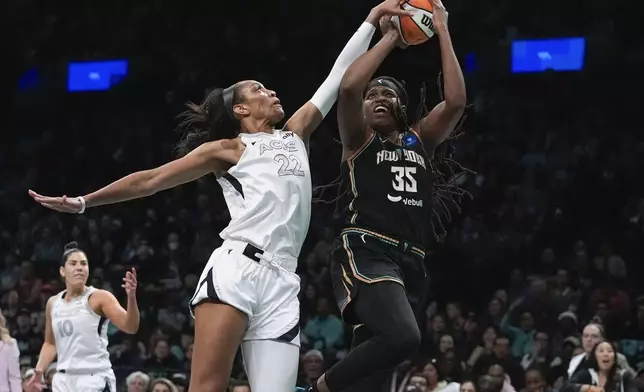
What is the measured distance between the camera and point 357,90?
499 centimetres

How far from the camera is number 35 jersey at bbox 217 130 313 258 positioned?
15.3 ft

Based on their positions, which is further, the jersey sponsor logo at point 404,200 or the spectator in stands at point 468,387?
the spectator in stands at point 468,387

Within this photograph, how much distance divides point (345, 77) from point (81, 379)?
3844 mm

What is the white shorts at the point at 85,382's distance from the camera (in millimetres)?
7723

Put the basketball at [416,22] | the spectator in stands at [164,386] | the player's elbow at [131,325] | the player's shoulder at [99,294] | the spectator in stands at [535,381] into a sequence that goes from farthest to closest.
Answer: the spectator in stands at [535,381] → the spectator in stands at [164,386] → the player's shoulder at [99,294] → the player's elbow at [131,325] → the basketball at [416,22]

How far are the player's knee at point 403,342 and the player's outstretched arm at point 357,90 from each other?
985 mm

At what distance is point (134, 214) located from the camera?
15.0 meters

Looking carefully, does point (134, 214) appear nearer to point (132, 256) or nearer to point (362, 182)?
point (132, 256)

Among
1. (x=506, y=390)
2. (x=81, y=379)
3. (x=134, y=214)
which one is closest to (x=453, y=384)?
(x=506, y=390)

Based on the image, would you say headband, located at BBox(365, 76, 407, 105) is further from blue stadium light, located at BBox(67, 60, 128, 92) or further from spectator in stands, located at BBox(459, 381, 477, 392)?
blue stadium light, located at BBox(67, 60, 128, 92)

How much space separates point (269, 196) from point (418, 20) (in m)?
1.20

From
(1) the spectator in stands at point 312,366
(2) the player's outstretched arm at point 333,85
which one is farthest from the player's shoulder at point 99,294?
(2) the player's outstretched arm at point 333,85

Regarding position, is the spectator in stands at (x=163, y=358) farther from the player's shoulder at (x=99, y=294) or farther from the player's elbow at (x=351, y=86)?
the player's elbow at (x=351, y=86)

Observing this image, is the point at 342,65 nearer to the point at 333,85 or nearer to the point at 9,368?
the point at 333,85
